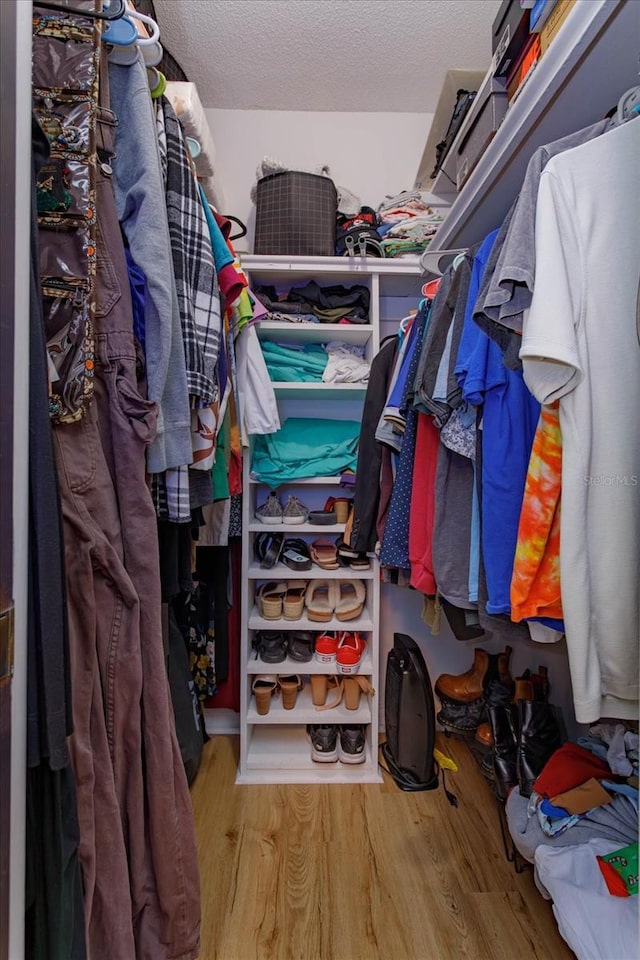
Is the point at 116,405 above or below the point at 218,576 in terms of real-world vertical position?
above

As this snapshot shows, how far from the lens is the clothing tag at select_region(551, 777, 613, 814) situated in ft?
3.37

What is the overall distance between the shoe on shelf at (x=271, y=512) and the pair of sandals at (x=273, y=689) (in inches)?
23.1

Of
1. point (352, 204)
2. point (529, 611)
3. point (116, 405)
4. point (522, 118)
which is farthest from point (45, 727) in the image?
point (352, 204)

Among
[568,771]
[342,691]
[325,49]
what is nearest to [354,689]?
[342,691]

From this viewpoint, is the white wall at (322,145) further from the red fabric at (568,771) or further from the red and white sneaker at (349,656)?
the red fabric at (568,771)

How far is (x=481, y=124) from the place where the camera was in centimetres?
109

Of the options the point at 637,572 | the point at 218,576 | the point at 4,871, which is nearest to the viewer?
the point at 4,871

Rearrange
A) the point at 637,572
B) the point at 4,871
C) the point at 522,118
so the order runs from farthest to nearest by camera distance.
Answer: the point at 522,118
the point at 637,572
the point at 4,871

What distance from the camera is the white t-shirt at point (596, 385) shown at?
623 mm

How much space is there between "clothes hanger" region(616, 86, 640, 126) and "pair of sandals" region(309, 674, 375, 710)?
1.63 meters

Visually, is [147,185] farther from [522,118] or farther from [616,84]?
[616,84]

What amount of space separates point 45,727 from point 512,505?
2.49 ft

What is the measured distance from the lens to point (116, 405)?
27.6 inches

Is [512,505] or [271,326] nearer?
[512,505]
